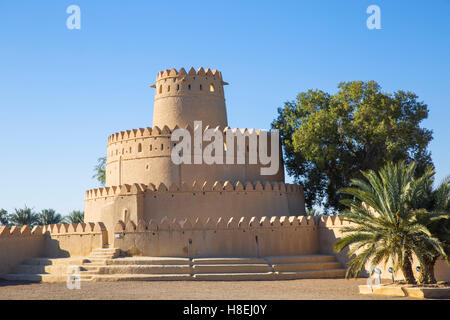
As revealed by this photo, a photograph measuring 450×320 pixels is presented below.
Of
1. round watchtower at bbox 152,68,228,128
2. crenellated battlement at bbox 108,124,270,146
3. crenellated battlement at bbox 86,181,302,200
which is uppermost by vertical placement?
round watchtower at bbox 152,68,228,128

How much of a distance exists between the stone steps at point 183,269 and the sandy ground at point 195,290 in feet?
2.37

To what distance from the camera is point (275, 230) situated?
24000 mm

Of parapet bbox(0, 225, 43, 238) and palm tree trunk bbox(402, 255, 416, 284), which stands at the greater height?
parapet bbox(0, 225, 43, 238)

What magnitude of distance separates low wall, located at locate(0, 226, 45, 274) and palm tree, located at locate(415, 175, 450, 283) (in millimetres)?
16109

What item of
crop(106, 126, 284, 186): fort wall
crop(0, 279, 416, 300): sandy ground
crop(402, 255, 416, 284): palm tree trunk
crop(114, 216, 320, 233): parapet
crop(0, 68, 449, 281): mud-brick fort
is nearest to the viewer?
crop(0, 279, 416, 300): sandy ground

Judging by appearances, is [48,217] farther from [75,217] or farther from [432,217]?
[432,217]

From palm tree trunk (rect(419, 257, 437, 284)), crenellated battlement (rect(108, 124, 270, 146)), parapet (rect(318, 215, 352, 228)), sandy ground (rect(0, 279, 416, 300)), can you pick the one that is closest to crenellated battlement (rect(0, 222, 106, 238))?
sandy ground (rect(0, 279, 416, 300))

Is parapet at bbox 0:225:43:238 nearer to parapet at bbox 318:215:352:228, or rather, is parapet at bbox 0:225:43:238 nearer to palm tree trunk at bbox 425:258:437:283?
parapet at bbox 318:215:352:228

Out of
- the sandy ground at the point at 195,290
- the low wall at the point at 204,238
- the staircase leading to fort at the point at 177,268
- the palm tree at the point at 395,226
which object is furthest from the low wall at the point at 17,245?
the palm tree at the point at 395,226

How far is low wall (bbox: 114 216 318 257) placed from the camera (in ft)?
75.6

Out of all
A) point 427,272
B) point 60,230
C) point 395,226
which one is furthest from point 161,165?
point 427,272
